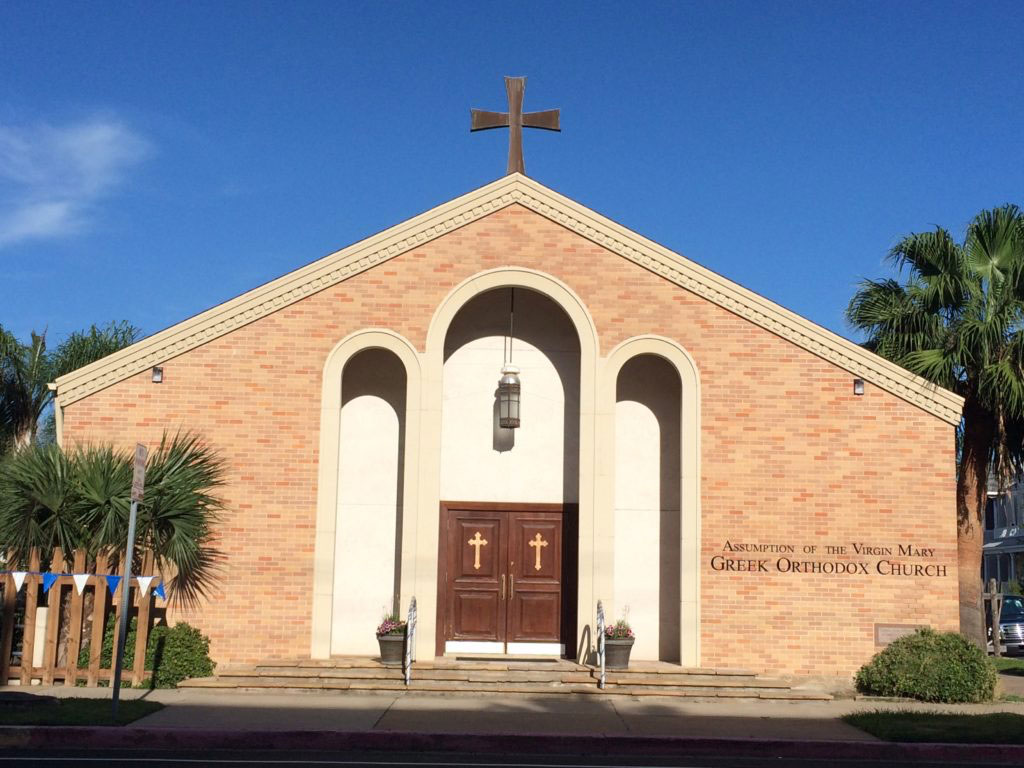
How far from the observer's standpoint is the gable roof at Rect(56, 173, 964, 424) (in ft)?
57.5

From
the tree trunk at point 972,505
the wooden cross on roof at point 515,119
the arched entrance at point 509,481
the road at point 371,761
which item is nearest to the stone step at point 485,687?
→ the arched entrance at point 509,481

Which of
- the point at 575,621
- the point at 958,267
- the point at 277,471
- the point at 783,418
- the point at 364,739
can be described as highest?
the point at 958,267

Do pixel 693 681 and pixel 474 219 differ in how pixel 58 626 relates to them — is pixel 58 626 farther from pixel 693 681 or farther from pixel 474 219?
pixel 693 681

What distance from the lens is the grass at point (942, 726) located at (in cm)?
1286

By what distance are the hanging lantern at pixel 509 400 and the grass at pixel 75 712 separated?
7178 mm

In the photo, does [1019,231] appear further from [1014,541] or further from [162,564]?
[1014,541]

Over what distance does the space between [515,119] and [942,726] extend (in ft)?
42.0

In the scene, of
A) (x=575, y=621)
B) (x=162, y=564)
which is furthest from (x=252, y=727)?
(x=575, y=621)

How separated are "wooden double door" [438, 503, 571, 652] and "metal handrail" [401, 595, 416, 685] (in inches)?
61.6

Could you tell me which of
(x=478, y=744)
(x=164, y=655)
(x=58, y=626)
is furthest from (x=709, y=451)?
(x=58, y=626)

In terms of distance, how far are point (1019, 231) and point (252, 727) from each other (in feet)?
55.1

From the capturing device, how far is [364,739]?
40.4 ft

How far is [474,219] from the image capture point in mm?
18359

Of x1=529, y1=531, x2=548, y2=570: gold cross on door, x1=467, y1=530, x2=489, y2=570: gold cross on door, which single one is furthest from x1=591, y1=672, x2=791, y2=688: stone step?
x1=467, y1=530, x2=489, y2=570: gold cross on door
